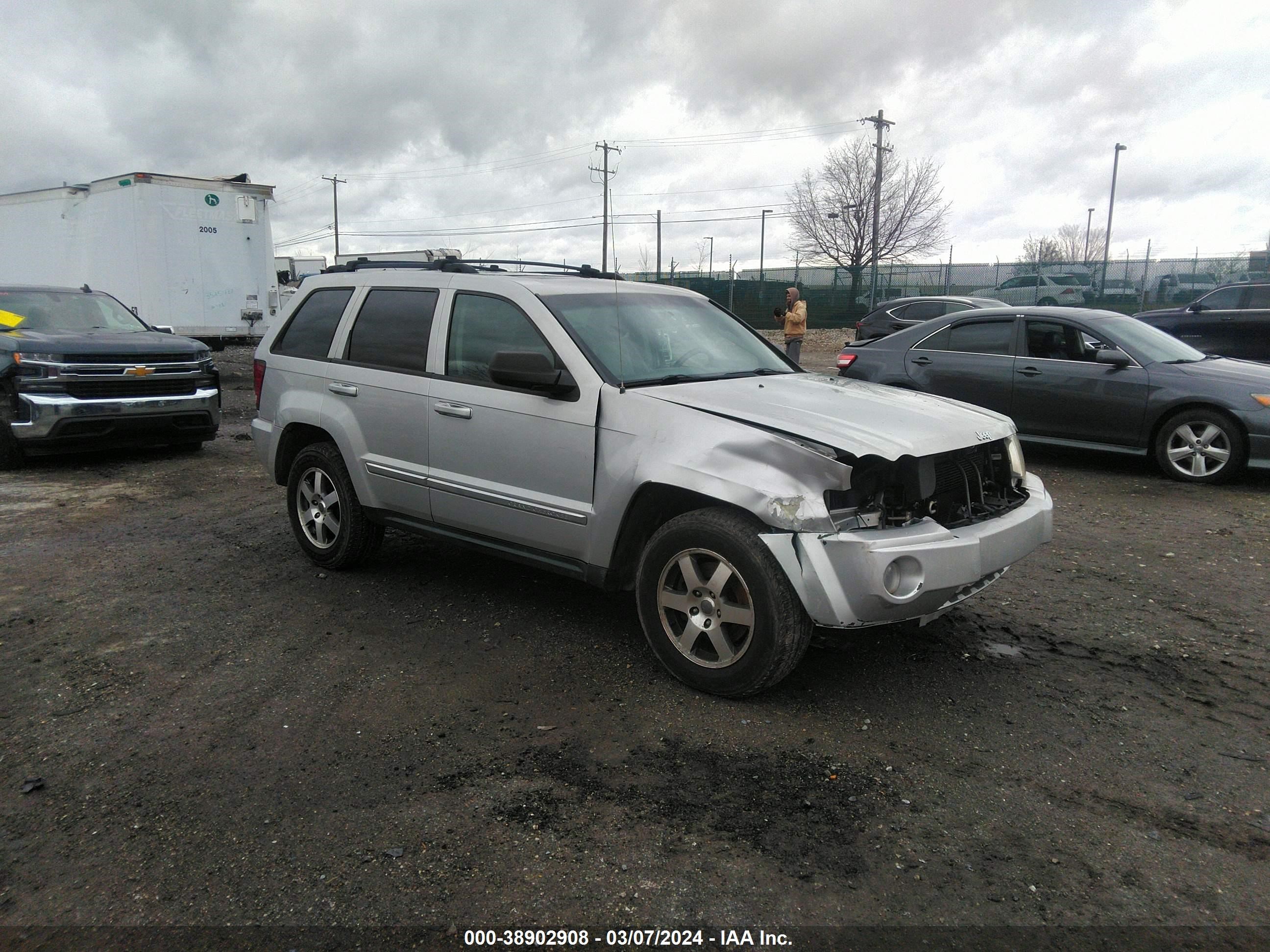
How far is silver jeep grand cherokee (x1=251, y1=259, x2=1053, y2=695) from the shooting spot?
340 centimetres

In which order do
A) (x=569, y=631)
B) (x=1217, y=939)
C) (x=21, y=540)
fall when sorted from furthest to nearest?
(x=21, y=540), (x=569, y=631), (x=1217, y=939)

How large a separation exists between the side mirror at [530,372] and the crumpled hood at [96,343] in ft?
21.4

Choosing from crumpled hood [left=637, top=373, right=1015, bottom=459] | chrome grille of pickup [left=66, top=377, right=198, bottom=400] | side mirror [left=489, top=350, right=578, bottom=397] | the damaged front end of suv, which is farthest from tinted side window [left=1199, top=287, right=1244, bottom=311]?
chrome grille of pickup [left=66, top=377, right=198, bottom=400]

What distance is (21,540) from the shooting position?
628 centimetres

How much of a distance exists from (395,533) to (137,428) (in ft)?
14.2

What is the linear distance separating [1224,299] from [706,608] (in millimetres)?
13626

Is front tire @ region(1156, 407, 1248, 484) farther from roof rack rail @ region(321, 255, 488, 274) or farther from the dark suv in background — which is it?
roof rack rail @ region(321, 255, 488, 274)

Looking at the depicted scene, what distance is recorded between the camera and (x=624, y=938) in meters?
2.33

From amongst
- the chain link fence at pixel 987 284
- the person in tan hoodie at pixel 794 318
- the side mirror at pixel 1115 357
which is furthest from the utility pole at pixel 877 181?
the side mirror at pixel 1115 357

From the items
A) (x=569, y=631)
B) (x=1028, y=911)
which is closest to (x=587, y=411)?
(x=569, y=631)

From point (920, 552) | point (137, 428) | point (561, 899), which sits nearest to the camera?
point (561, 899)

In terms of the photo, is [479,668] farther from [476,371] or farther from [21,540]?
[21,540]

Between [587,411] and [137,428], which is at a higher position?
[587,411]

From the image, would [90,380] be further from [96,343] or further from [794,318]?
[794,318]
